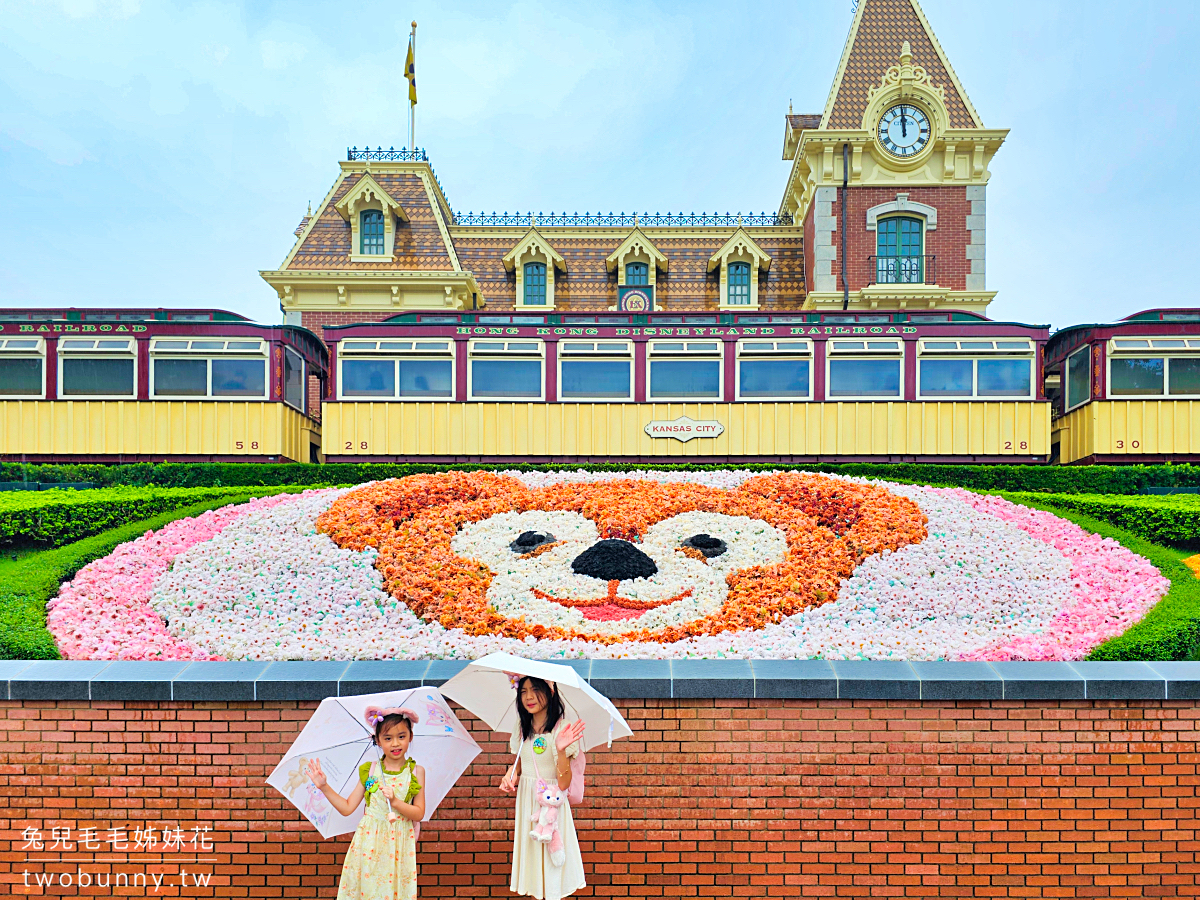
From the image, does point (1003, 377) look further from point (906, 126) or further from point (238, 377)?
point (238, 377)

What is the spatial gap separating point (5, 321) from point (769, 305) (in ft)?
62.1

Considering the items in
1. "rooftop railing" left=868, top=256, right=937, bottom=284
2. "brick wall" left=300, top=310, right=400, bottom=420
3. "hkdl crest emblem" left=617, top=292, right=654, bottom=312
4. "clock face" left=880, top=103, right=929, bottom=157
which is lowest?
"brick wall" left=300, top=310, right=400, bottom=420

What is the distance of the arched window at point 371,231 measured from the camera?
23375 mm

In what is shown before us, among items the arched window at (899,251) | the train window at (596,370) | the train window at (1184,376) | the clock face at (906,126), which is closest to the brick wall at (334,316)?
the train window at (596,370)

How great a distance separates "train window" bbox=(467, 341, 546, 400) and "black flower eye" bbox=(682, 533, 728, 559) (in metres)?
6.89

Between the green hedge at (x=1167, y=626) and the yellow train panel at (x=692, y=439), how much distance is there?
640 centimetres

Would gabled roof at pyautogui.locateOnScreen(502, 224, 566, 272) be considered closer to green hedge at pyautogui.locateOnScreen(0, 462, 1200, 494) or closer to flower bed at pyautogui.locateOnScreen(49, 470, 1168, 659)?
green hedge at pyautogui.locateOnScreen(0, 462, 1200, 494)

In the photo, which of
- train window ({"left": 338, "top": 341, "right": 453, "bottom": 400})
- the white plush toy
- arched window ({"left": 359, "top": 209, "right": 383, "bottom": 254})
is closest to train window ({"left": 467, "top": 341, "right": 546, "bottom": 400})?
train window ({"left": 338, "top": 341, "right": 453, "bottom": 400})

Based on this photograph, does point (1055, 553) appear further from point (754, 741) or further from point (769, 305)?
point (769, 305)

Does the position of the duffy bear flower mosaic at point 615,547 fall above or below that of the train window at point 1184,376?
below

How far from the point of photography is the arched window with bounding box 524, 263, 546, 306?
2452cm

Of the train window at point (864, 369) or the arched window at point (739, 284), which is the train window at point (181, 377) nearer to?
the train window at point (864, 369)

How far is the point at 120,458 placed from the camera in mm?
15188

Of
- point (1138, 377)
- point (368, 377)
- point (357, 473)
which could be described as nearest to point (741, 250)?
point (1138, 377)
